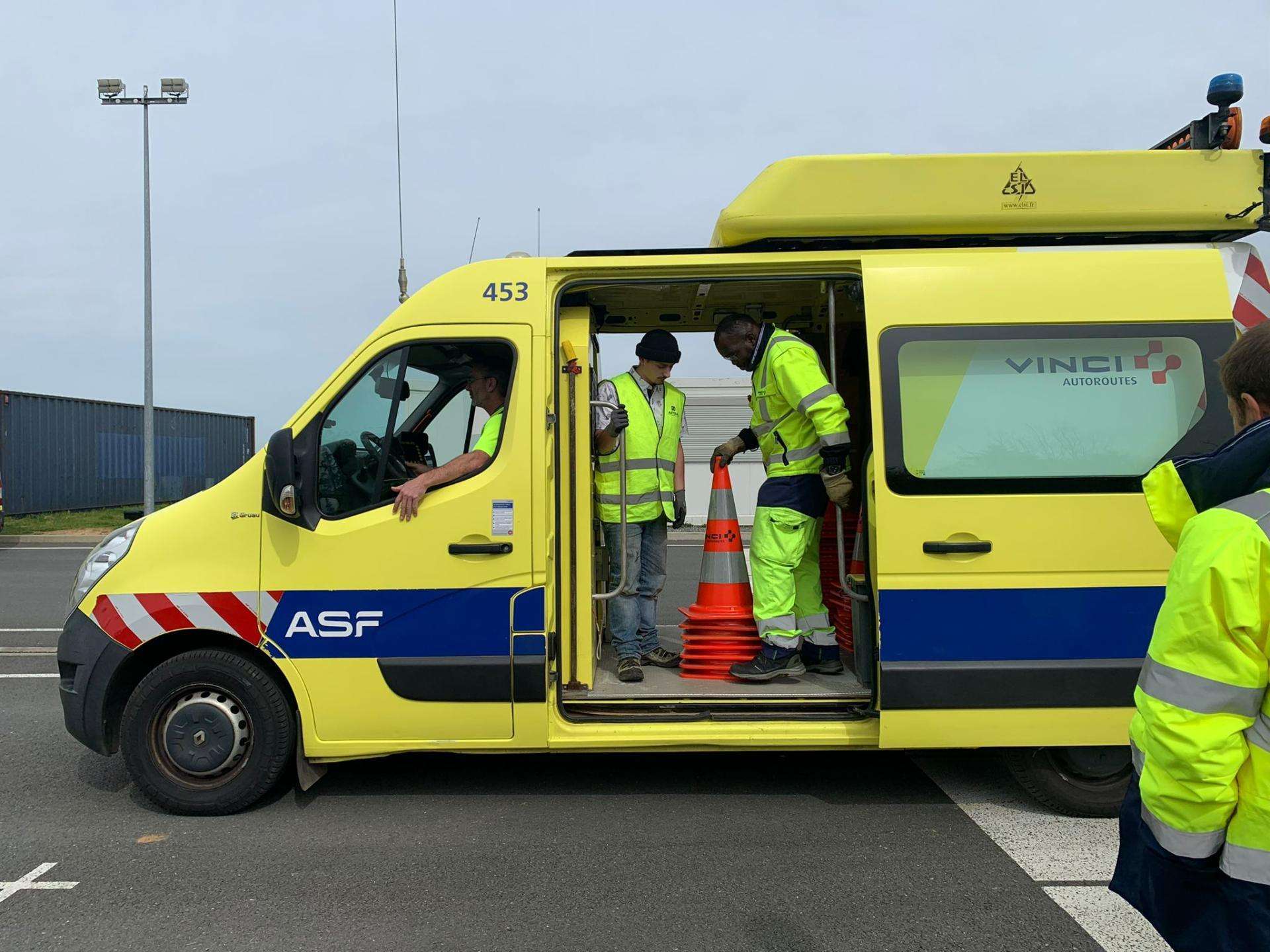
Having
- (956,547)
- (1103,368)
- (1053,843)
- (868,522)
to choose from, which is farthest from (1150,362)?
(1053,843)

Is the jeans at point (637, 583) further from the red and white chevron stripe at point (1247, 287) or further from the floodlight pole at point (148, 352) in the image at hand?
the floodlight pole at point (148, 352)

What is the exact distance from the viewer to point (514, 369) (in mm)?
4172

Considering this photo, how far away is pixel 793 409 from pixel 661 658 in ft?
5.47

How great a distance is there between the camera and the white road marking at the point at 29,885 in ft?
11.4

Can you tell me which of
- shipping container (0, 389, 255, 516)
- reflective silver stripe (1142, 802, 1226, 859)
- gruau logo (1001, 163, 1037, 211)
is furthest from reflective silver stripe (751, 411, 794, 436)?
shipping container (0, 389, 255, 516)

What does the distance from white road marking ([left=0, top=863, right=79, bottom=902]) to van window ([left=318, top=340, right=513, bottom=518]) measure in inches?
65.2

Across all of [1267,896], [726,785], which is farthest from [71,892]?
[1267,896]

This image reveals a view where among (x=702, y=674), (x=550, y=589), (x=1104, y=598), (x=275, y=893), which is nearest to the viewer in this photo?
(x=275, y=893)

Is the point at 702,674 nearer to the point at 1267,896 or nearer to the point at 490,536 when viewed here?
the point at 490,536

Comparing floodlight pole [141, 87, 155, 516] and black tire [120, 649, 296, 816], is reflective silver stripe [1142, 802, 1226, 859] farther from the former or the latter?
floodlight pole [141, 87, 155, 516]

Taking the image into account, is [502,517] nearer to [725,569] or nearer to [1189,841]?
[725,569]

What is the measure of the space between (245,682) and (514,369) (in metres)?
1.75

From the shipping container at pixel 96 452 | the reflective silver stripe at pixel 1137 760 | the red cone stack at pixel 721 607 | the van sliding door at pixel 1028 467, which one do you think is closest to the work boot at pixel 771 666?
the red cone stack at pixel 721 607

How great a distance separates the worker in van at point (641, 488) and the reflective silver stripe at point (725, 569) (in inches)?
11.5
